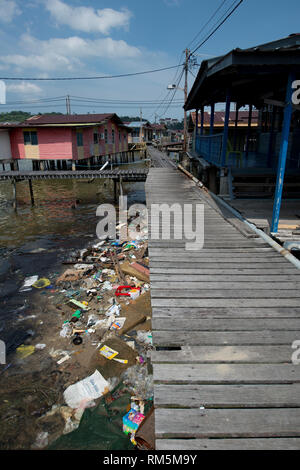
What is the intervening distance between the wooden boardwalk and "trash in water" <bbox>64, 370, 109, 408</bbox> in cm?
226

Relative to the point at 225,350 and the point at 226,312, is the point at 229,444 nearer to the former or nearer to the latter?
the point at 225,350

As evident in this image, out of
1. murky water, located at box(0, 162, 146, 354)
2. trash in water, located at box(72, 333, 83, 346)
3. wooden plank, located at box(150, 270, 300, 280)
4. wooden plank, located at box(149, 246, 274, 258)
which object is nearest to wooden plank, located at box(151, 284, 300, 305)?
wooden plank, located at box(150, 270, 300, 280)

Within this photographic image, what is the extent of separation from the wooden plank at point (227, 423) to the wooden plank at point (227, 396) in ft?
0.14

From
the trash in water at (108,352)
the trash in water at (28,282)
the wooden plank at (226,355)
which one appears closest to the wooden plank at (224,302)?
the wooden plank at (226,355)

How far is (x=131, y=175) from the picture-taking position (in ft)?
58.5

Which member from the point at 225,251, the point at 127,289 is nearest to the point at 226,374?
the point at 225,251

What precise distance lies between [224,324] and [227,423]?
1.07m

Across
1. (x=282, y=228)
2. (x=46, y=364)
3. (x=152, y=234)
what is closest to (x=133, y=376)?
(x=46, y=364)

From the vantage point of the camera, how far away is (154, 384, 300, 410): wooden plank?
211 centimetres

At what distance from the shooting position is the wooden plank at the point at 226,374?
2.29m

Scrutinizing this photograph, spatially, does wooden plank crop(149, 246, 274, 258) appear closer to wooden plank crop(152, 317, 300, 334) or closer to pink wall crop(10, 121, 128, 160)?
wooden plank crop(152, 317, 300, 334)

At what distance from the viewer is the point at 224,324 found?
9.68ft

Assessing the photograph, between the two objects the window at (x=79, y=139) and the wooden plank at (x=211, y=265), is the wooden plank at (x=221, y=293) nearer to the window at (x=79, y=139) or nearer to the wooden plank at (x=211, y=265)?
the wooden plank at (x=211, y=265)

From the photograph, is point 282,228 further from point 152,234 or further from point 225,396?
point 225,396
